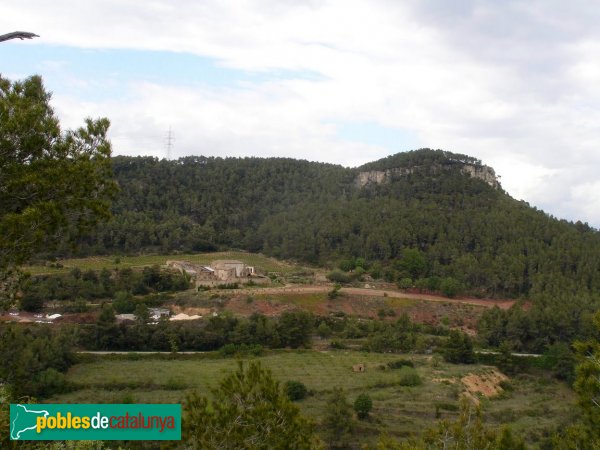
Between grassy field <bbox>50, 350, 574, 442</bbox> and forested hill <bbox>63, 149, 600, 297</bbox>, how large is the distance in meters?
18.6

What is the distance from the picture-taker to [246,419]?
8227mm

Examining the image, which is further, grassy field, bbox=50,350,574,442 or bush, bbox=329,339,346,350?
bush, bbox=329,339,346,350

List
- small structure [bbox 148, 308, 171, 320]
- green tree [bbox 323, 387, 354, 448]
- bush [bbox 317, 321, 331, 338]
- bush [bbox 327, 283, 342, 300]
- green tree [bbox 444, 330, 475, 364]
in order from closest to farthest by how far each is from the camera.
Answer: green tree [bbox 323, 387, 354, 448], green tree [bbox 444, 330, 475, 364], bush [bbox 317, 321, 331, 338], small structure [bbox 148, 308, 171, 320], bush [bbox 327, 283, 342, 300]

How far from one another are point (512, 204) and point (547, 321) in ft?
97.1

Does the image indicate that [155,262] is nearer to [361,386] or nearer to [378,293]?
[378,293]

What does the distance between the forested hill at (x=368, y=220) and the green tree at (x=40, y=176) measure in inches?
1533

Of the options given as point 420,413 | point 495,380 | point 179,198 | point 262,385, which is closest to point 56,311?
point 420,413

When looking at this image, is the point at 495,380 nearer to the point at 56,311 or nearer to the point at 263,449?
the point at 263,449

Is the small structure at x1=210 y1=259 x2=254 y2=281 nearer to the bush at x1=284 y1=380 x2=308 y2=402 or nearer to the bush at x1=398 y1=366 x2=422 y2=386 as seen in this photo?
the bush at x1=398 y1=366 x2=422 y2=386

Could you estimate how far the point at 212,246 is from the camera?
211 feet

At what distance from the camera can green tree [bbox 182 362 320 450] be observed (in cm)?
785

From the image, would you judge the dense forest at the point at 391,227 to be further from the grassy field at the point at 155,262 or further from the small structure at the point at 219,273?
the small structure at the point at 219,273
